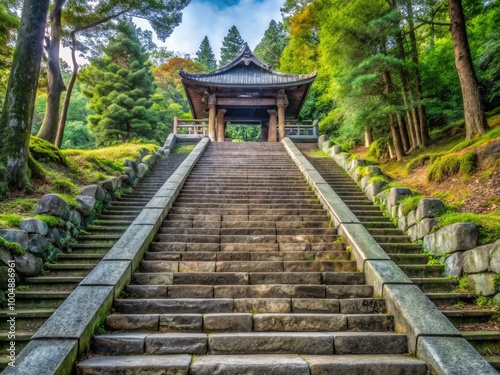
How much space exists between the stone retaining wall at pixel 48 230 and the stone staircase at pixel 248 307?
1.44 m

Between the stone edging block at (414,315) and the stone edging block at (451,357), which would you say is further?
the stone edging block at (414,315)

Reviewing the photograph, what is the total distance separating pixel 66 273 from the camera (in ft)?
15.2

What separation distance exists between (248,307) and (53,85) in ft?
37.4

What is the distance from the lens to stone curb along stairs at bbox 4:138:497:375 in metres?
2.83

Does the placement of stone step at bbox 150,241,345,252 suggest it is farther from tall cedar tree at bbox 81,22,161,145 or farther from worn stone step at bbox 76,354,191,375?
tall cedar tree at bbox 81,22,161,145

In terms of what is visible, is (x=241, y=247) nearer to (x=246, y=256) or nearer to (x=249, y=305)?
(x=246, y=256)

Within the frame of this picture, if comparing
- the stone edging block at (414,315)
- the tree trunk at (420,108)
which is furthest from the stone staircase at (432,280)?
the tree trunk at (420,108)

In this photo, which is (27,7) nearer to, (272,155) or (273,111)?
(272,155)

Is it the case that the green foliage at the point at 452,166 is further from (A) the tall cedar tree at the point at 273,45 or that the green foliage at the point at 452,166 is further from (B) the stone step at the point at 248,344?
(A) the tall cedar tree at the point at 273,45

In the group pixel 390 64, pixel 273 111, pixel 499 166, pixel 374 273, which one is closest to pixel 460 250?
pixel 374 273

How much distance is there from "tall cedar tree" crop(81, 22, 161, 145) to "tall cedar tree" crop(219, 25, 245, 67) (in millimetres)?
25454

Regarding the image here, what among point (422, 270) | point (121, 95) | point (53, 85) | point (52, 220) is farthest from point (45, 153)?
point (121, 95)

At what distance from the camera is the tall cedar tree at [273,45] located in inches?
1415

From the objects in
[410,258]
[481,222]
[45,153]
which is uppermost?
[45,153]
